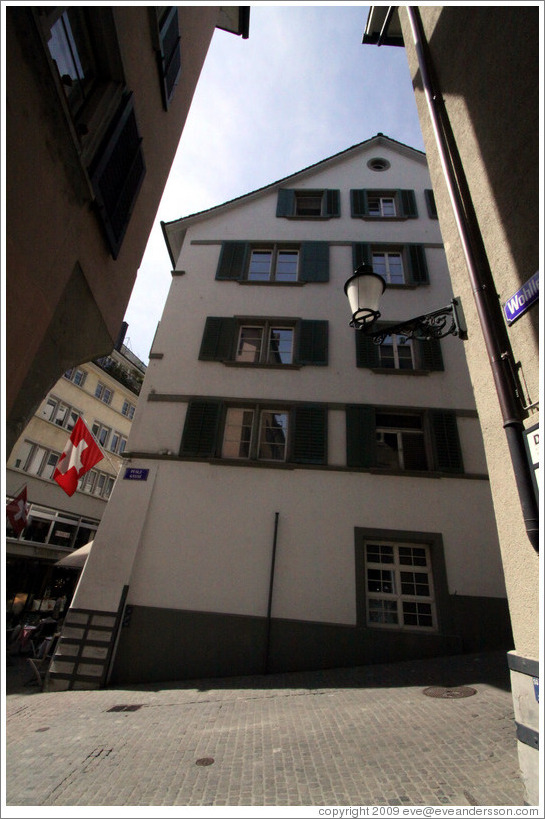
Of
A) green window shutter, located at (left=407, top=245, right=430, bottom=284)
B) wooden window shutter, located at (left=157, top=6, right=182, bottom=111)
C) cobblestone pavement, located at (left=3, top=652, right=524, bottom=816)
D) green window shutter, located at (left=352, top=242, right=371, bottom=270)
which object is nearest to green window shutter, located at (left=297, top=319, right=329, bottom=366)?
green window shutter, located at (left=352, top=242, right=371, bottom=270)

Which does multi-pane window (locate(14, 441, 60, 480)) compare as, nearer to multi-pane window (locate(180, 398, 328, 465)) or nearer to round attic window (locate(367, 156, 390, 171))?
multi-pane window (locate(180, 398, 328, 465))

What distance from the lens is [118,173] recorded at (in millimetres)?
5348

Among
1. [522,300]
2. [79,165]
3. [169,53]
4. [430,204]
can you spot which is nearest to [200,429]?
[79,165]

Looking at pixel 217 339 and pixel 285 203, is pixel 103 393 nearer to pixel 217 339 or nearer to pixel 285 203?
pixel 217 339

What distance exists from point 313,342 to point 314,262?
125 inches

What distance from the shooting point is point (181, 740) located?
4680mm

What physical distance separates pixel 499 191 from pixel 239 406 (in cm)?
800

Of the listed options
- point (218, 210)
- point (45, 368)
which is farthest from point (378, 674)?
point (218, 210)

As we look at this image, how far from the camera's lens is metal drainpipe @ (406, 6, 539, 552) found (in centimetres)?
260

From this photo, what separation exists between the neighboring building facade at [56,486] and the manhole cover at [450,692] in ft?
47.0

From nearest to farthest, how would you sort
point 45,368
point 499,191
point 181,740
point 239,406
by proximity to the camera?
point 499,191
point 181,740
point 45,368
point 239,406

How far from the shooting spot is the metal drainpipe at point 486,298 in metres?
2.60

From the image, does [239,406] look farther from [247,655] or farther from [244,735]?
[244,735]

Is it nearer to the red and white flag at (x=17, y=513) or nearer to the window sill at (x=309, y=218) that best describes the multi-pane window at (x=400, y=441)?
the window sill at (x=309, y=218)
